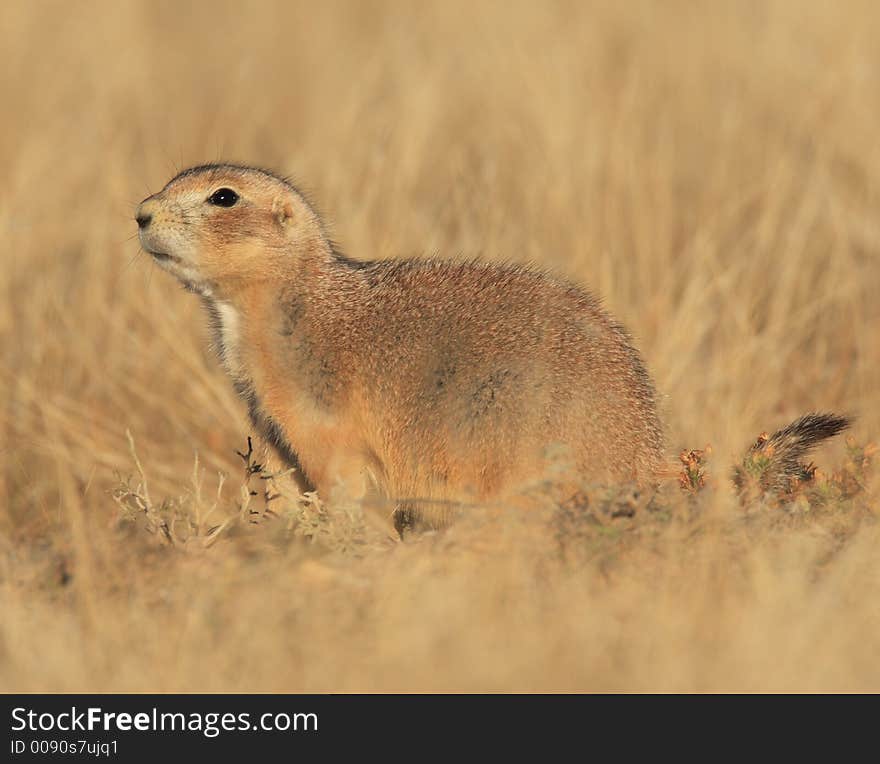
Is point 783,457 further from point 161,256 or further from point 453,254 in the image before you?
point 453,254

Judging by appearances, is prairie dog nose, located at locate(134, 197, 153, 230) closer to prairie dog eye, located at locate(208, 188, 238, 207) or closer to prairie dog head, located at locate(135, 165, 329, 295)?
prairie dog head, located at locate(135, 165, 329, 295)

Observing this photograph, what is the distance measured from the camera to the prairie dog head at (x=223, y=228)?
204 inches

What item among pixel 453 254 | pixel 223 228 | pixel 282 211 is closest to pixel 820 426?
pixel 282 211

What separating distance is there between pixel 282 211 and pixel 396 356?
80cm

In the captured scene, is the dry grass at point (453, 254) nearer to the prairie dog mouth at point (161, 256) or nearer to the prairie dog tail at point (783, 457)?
the prairie dog tail at point (783, 457)

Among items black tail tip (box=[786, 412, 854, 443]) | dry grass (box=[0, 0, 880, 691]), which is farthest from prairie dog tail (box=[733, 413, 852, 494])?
dry grass (box=[0, 0, 880, 691])

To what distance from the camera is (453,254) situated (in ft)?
25.5

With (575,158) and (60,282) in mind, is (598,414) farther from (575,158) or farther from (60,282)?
(60,282)

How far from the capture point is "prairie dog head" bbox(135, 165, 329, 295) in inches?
204

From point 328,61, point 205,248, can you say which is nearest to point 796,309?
point 205,248

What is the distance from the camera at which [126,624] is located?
12.3 ft

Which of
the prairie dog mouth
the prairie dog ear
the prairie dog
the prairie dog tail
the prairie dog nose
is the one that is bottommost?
the prairie dog tail

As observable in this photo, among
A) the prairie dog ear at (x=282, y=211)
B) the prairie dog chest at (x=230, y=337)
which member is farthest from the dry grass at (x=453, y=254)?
the prairie dog ear at (x=282, y=211)
